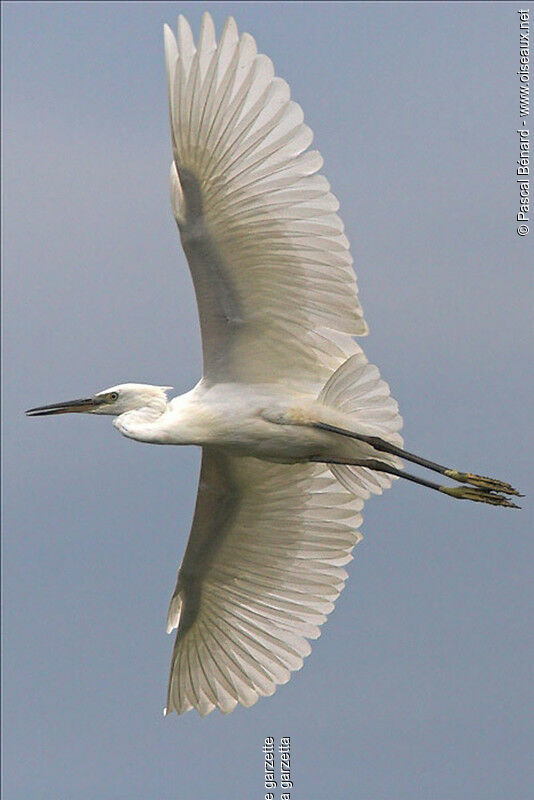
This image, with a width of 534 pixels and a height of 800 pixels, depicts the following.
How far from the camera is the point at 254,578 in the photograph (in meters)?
12.4

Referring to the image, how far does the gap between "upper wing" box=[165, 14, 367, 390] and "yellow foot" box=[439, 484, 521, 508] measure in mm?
1077

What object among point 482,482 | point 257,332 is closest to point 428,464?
point 482,482

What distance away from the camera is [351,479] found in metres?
11.6

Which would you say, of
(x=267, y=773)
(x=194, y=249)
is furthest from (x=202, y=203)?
(x=267, y=773)

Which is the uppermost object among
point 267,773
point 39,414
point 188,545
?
point 39,414

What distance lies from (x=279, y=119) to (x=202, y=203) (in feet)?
2.21

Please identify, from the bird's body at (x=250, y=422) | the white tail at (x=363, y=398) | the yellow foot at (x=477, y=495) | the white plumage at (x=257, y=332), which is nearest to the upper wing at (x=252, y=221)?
the white plumage at (x=257, y=332)

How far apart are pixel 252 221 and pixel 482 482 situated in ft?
7.38

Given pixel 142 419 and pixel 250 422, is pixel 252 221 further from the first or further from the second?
pixel 142 419

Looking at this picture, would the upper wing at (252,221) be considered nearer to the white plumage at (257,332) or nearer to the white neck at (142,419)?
the white plumage at (257,332)

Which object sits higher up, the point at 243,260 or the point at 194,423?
the point at 243,260

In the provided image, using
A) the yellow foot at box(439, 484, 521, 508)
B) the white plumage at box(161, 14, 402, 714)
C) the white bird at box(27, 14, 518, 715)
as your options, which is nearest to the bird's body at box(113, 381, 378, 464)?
the white bird at box(27, 14, 518, 715)

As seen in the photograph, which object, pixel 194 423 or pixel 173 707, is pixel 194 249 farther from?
pixel 173 707

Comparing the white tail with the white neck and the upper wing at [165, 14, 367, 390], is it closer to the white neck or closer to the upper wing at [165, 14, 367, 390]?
the upper wing at [165, 14, 367, 390]
